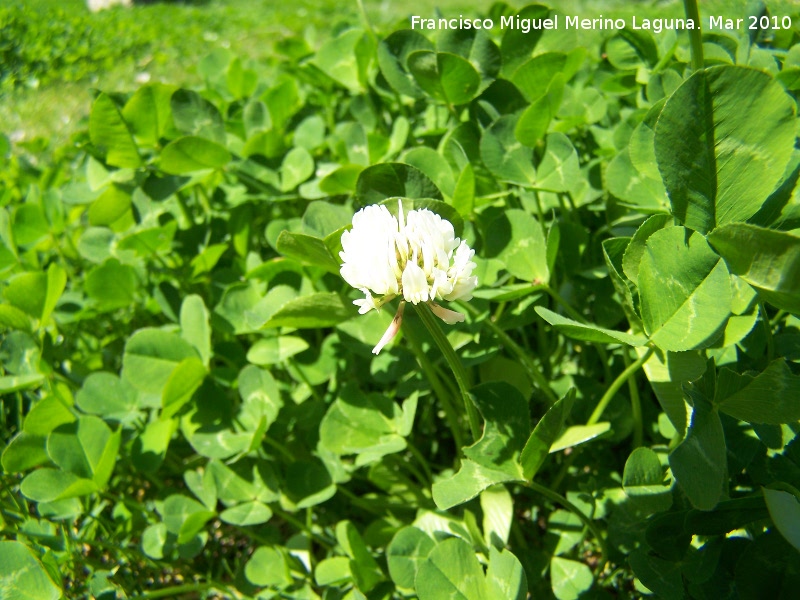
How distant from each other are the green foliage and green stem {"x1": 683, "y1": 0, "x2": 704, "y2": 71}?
0.08 meters

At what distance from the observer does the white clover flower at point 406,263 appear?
1.85 ft

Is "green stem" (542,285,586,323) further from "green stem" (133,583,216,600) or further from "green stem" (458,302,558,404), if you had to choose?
"green stem" (133,583,216,600)

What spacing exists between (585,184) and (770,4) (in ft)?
2.44

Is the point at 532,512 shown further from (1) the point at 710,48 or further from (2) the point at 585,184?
(1) the point at 710,48

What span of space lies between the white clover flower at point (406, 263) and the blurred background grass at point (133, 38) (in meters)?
0.70

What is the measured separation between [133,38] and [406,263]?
13.4 feet

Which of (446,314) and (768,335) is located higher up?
(446,314)

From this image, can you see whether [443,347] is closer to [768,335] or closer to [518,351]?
[518,351]

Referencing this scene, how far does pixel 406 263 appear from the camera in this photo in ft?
1.89

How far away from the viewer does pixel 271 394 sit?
95cm

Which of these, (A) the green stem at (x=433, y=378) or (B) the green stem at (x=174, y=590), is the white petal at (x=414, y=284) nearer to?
(A) the green stem at (x=433, y=378)

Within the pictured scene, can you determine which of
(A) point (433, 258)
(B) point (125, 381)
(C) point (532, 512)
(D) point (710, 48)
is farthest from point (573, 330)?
(B) point (125, 381)

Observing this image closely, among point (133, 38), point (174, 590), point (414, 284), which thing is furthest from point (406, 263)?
point (133, 38)

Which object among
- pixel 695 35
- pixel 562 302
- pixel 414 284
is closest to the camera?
pixel 414 284
